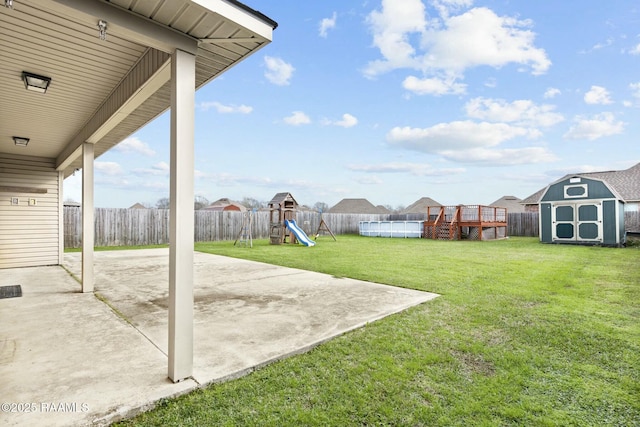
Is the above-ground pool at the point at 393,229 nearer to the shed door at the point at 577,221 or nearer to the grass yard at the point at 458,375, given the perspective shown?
the shed door at the point at 577,221

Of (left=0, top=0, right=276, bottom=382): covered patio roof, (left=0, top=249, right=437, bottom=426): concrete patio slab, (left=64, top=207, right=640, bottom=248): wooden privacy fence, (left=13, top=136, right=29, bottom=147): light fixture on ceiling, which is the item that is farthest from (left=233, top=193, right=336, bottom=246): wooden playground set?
(left=0, top=0, right=276, bottom=382): covered patio roof

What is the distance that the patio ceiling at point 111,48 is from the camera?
73.1 inches

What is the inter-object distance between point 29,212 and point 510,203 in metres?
40.0

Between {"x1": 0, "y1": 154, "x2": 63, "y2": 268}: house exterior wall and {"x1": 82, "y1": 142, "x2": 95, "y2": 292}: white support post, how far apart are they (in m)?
3.63

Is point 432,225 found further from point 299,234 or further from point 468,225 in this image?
point 299,234

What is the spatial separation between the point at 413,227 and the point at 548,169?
43.3 feet

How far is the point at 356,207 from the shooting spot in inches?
1764

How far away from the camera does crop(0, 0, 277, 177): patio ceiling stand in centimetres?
186

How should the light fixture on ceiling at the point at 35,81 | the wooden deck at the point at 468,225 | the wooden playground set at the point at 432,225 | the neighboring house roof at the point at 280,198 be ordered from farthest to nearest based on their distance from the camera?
the wooden deck at the point at 468,225, the neighboring house roof at the point at 280,198, the wooden playground set at the point at 432,225, the light fixture on ceiling at the point at 35,81

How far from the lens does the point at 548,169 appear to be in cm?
2223

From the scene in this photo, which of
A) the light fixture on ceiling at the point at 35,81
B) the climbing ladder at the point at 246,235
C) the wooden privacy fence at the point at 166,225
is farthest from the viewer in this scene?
the climbing ladder at the point at 246,235

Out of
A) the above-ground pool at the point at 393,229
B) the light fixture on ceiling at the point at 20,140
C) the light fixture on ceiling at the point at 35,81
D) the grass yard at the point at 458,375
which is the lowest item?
the grass yard at the point at 458,375

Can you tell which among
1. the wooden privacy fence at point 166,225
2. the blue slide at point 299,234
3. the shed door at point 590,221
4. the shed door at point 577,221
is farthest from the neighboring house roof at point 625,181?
the blue slide at point 299,234

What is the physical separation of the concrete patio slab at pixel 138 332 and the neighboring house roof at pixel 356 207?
129 feet
